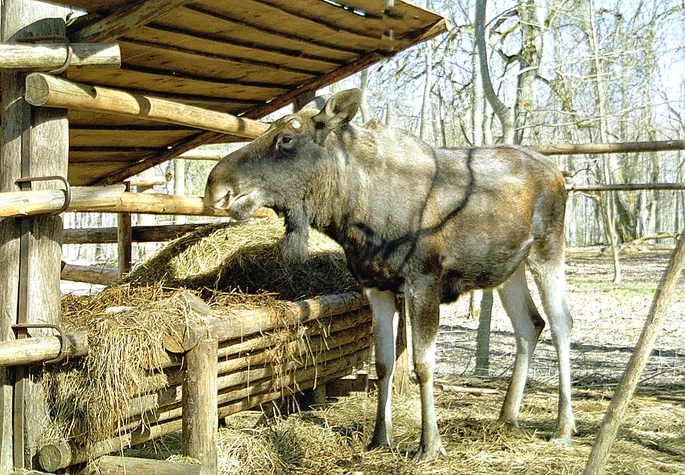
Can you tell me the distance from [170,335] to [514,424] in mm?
3173

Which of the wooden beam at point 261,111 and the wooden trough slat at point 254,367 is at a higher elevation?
the wooden beam at point 261,111

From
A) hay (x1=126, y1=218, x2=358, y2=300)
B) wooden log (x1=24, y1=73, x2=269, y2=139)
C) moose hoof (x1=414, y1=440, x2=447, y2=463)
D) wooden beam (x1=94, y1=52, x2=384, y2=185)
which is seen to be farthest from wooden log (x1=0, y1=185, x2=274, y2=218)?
moose hoof (x1=414, y1=440, x2=447, y2=463)

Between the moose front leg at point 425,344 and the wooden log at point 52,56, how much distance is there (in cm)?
253

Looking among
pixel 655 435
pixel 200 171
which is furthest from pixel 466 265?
pixel 200 171

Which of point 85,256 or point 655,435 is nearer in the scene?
point 655,435

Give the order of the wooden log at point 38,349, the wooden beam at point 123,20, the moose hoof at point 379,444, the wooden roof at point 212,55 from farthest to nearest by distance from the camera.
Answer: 1. the moose hoof at point 379,444
2. the wooden roof at point 212,55
3. the wooden beam at point 123,20
4. the wooden log at point 38,349

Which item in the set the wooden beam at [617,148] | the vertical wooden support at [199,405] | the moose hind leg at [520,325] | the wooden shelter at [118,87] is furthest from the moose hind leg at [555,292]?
the vertical wooden support at [199,405]

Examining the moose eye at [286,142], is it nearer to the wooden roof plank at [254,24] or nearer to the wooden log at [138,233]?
the wooden roof plank at [254,24]

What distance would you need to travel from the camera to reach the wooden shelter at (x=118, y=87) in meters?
4.17

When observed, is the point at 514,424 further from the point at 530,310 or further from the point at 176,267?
the point at 176,267

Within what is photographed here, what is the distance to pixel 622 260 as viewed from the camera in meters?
26.2

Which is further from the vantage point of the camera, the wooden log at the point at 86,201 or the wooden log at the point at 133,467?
the wooden log at the point at 133,467

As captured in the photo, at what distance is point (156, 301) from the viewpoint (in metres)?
4.90

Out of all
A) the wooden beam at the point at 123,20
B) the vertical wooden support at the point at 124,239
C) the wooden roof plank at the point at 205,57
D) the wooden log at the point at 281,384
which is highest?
the wooden roof plank at the point at 205,57
